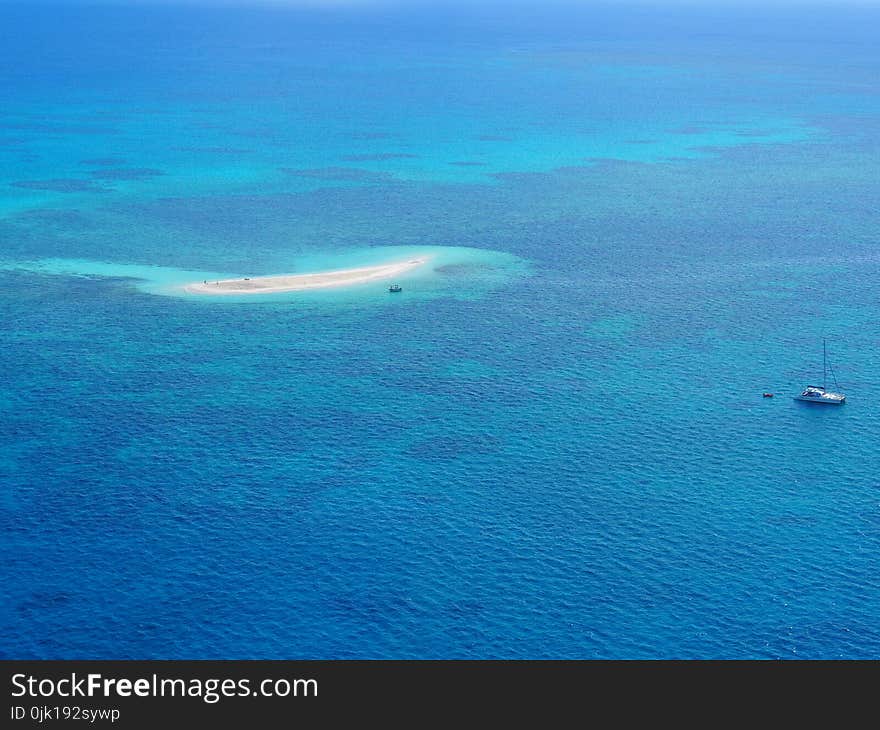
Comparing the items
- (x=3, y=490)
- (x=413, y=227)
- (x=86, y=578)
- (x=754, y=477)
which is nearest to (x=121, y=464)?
(x=3, y=490)

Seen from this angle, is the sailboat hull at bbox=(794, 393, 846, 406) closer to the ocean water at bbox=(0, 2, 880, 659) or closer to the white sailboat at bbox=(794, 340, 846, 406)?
the white sailboat at bbox=(794, 340, 846, 406)

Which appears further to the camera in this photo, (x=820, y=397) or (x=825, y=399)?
(x=820, y=397)

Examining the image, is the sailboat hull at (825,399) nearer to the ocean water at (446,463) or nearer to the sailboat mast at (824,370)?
the ocean water at (446,463)

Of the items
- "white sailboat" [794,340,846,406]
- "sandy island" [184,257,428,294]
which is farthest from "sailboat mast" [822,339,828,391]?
"sandy island" [184,257,428,294]

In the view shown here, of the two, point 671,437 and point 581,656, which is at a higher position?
point 671,437

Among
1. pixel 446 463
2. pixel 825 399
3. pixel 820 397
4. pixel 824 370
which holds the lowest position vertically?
pixel 446 463

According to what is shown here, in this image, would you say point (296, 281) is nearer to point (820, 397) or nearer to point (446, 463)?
point (446, 463)

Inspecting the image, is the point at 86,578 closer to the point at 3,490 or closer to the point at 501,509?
the point at 3,490

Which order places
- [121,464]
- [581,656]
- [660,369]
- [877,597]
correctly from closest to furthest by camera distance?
[581,656] < [877,597] < [121,464] < [660,369]

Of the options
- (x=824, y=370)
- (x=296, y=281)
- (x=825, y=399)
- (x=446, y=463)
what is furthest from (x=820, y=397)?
(x=296, y=281)
